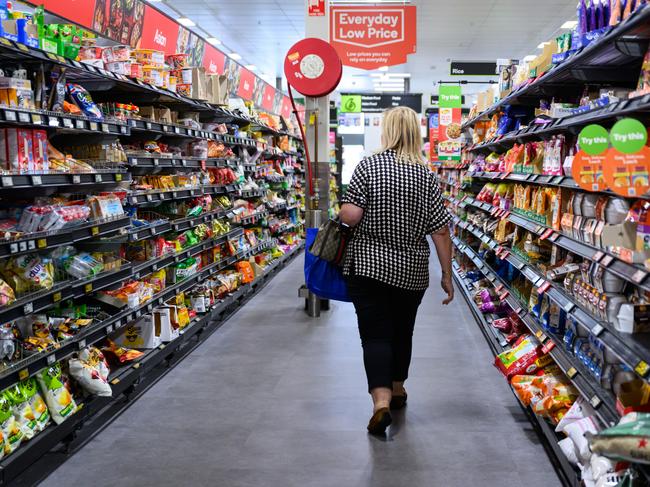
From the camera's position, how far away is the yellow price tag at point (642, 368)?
2172mm

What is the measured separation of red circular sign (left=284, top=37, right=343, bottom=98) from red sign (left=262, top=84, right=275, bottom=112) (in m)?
6.02

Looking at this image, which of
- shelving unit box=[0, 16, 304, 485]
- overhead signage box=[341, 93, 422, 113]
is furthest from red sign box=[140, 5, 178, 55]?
overhead signage box=[341, 93, 422, 113]

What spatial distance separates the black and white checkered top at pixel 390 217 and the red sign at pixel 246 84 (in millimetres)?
7399

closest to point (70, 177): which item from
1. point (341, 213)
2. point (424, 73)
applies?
point (341, 213)

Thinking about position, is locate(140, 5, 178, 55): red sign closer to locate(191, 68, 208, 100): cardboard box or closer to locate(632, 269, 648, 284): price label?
locate(191, 68, 208, 100): cardboard box

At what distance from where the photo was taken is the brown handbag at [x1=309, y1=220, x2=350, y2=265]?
3658 mm

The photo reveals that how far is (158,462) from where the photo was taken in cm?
322

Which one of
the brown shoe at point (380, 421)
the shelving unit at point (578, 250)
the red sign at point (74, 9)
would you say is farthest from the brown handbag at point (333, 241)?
the red sign at point (74, 9)

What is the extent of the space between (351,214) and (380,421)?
1.10 metres

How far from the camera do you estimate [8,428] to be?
110 inches

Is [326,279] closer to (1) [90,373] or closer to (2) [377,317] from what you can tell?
(2) [377,317]

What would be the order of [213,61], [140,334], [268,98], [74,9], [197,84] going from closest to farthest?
[140,334]
[74,9]
[197,84]
[213,61]
[268,98]

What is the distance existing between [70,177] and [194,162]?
2.31 meters

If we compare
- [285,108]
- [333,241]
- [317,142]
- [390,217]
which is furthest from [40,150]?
[285,108]
